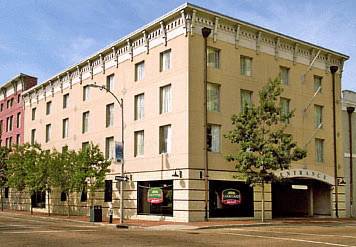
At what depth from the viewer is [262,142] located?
3284 centimetres

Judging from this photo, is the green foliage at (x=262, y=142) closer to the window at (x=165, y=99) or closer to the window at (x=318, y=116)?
the window at (x=165, y=99)

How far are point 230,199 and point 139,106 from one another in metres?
10.4

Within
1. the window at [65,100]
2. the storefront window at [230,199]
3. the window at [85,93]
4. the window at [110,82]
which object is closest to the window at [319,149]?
the storefront window at [230,199]

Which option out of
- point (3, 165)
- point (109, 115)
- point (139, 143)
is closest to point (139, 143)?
point (139, 143)

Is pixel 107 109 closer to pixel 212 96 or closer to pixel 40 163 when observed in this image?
pixel 40 163

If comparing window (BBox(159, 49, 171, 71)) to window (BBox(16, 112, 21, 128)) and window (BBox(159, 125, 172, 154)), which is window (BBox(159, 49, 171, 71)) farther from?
window (BBox(16, 112, 21, 128))

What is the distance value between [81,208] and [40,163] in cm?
551

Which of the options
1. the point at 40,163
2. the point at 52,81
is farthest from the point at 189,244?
the point at 52,81

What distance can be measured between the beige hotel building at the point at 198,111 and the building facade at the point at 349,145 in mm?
1191

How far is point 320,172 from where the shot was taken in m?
41.8

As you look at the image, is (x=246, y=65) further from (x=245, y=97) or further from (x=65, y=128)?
(x=65, y=128)

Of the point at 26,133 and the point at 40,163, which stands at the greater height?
the point at 26,133

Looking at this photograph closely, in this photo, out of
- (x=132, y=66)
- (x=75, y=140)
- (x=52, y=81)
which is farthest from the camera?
(x=52, y=81)

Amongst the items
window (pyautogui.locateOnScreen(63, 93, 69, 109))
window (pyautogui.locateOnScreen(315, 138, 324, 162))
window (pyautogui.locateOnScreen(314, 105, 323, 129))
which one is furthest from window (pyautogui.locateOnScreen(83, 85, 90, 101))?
window (pyautogui.locateOnScreen(315, 138, 324, 162))
